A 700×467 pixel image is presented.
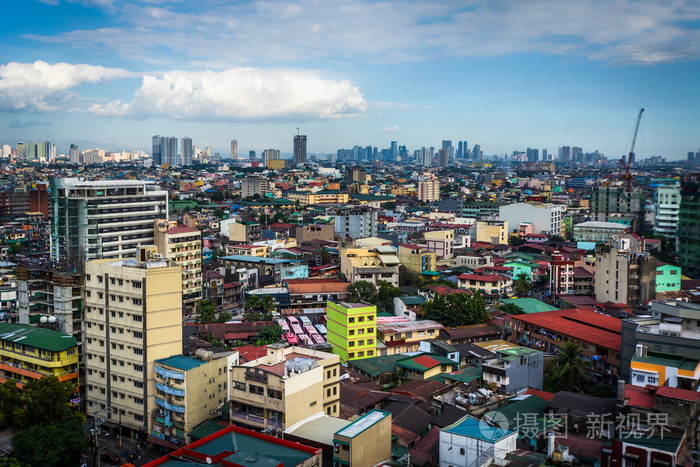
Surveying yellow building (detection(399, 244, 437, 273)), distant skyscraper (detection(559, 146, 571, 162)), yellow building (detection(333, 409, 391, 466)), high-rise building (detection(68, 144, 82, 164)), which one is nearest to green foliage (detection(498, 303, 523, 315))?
yellow building (detection(399, 244, 437, 273))

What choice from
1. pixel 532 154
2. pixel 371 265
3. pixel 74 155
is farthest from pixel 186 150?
pixel 371 265

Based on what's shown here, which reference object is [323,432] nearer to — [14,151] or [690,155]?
[690,155]

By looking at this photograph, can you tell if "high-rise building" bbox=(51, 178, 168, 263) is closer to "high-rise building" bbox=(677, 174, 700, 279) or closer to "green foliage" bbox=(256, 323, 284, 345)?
"green foliage" bbox=(256, 323, 284, 345)

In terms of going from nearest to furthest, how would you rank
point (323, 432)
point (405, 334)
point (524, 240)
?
1. point (323, 432)
2. point (405, 334)
3. point (524, 240)

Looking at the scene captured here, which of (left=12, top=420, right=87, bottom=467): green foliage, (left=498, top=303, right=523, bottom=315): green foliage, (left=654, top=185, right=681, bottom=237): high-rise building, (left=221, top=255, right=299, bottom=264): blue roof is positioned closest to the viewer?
(left=12, top=420, right=87, bottom=467): green foliage

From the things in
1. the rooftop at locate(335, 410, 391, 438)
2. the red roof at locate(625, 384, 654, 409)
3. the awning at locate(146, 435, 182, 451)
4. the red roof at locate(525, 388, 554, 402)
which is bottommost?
the awning at locate(146, 435, 182, 451)

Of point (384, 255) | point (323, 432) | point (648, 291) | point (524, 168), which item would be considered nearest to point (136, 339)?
point (323, 432)

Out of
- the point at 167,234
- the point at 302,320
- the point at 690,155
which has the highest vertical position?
the point at 690,155
